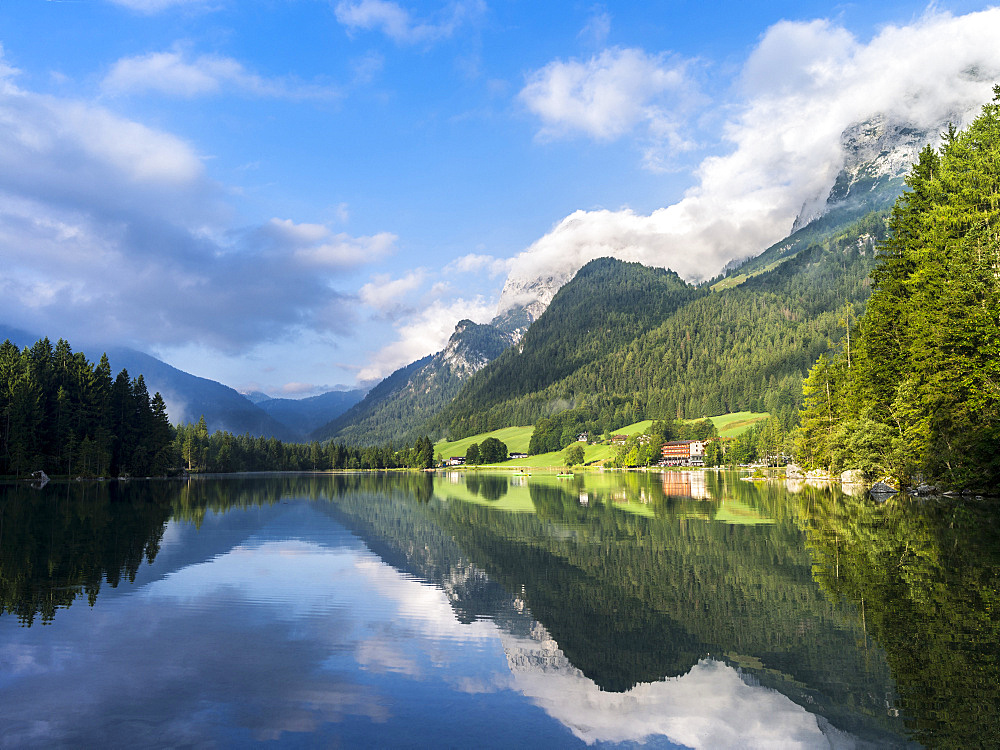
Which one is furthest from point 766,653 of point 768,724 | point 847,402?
point 847,402

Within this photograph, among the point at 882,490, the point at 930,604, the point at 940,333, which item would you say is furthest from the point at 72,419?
the point at 930,604

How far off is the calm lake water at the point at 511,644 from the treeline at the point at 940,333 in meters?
20.0

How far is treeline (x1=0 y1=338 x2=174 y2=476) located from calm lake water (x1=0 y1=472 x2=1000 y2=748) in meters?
96.4

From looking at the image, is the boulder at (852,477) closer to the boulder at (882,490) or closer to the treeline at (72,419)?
the boulder at (882,490)

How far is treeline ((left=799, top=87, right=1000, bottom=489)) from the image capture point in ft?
141

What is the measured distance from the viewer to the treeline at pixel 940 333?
42875 mm

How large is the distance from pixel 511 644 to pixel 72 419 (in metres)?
129

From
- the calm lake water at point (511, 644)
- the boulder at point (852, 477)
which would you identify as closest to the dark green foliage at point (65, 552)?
the calm lake water at point (511, 644)

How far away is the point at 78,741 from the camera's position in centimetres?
855

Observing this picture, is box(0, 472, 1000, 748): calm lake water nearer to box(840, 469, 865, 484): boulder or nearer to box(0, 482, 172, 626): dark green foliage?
box(0, 482, 172, 626): dark green foliage

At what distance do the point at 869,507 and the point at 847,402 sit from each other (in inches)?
1362

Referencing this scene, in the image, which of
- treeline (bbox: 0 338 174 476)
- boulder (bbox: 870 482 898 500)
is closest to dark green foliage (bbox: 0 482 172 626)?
boulder (bbox: 870 482 898 500)

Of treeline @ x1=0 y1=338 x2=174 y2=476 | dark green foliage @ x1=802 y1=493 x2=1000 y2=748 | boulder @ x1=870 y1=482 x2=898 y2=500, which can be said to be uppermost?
treeline @ x1=0 y1=338 x2=174 y2=476

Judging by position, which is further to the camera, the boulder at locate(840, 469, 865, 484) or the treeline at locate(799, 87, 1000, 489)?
the boulder at locate(840, 469, 865, 484)
